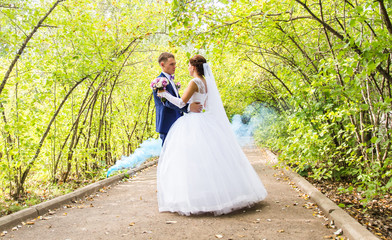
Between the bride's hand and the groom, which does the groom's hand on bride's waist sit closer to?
the groom

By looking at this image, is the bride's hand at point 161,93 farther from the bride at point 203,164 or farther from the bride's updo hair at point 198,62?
the bride's updo hair at point 198,62

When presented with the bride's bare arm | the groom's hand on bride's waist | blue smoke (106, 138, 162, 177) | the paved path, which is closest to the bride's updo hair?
the bride's bare arm

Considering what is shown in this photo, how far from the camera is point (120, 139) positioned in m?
12.8

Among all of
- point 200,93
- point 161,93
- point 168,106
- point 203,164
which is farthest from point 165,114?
point 203,164

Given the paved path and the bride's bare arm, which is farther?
the bride's bare arm

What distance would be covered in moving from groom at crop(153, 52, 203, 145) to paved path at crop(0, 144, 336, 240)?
134 centimetres

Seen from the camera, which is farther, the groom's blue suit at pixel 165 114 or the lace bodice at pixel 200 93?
the groom's blue suit at pixel 165 114

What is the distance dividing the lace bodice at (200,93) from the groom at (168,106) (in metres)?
0.08

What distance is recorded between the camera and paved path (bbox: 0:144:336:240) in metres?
3.60

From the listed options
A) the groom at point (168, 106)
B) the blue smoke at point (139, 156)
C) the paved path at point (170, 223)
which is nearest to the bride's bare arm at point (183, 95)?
the groom at point (168, 106)

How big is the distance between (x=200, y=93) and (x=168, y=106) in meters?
0.53

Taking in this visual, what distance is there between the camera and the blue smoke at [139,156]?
33.8 feet

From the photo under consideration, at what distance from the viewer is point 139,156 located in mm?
12117

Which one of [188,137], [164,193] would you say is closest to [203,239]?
[164,193]
